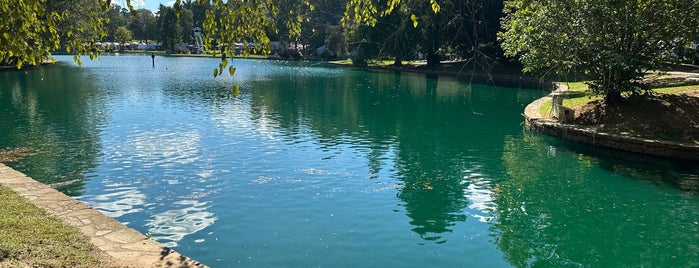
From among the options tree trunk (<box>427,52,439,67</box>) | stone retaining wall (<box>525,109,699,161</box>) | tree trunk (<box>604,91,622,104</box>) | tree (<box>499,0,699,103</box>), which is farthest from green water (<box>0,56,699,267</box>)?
tree trunk (<box>427,52,439,67</box>)

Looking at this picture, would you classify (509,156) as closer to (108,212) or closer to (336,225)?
(336,225)

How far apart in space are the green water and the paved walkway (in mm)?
1858

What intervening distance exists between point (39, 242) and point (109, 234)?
1.15 meters

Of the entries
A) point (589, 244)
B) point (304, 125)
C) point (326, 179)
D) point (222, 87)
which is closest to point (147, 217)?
point (326, 179)

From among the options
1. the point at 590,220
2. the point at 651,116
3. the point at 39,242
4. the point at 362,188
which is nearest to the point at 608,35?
the point at 651,116

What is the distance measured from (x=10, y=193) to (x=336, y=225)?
7.38 metres

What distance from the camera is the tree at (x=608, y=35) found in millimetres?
21453

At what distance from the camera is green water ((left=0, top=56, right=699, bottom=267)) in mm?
11367

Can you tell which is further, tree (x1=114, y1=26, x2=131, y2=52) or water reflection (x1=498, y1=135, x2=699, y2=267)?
tree (x1=114, y1=26, x2=131, y2=52)

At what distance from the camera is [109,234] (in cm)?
884

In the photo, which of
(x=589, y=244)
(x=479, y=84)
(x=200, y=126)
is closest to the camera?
(x=589, y=244)

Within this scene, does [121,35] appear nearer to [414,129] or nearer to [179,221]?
[414,129]

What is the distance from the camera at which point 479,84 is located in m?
57.5

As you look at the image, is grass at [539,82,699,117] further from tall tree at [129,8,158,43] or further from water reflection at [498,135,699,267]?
tall tree at [129,8,158,43]
